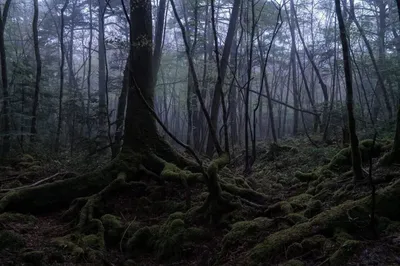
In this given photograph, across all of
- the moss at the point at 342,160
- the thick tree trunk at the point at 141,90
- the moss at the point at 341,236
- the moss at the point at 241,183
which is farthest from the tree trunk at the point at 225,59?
the moss at the point at 341,236

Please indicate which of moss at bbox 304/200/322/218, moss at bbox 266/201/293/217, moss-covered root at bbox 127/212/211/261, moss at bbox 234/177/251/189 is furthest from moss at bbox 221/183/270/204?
moss at bbox 304/200/322/218

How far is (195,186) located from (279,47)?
2829 cm

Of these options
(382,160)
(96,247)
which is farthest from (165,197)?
(382,160)

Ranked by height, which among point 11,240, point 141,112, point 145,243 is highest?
point 141,112

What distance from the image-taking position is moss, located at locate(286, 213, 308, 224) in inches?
231

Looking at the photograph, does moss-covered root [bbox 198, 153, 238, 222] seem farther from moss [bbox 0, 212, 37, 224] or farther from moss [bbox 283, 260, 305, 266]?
moss [bbox 0, 212, 37, 224]

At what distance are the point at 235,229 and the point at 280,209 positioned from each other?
1.06 metres

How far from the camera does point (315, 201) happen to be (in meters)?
6.37

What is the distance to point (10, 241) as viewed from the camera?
19.2 feet

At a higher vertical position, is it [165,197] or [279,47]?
[279,47]

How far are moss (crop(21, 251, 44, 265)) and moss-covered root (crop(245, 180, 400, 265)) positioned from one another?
314 cm

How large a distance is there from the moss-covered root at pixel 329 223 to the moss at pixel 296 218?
49 centimetres

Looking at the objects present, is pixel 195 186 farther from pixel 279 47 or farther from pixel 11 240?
pixel 279 47

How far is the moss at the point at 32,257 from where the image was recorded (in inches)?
213
